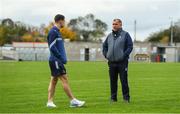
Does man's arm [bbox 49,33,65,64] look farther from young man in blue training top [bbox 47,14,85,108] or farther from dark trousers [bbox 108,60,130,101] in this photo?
dark trousers [bbox 108,60,130,101]

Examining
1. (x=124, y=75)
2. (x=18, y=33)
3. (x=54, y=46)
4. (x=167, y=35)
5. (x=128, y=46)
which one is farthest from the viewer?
(x=167, y=35)

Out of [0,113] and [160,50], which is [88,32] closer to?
[160,50]

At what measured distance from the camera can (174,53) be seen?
9644cm

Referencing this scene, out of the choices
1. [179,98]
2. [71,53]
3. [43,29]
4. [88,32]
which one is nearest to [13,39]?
[43,29]

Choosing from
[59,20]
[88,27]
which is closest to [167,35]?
[88,27]

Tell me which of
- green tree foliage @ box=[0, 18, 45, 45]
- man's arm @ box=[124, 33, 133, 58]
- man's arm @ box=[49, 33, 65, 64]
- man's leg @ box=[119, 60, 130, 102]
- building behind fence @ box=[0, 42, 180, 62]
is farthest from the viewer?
green tree foliage @ box=[0, 18, 45, 45]

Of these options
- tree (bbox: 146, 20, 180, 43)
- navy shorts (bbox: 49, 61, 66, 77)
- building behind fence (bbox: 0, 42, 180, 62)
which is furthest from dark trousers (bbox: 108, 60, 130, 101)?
tree (bbox: 146, 20, 180, 43)

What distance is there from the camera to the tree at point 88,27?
15438 centimetres

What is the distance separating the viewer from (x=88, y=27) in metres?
158

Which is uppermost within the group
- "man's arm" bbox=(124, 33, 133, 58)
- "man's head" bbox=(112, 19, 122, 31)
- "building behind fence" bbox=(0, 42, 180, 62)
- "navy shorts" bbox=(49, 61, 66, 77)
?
"man's head" bbox=(112, 19, 122, 31)

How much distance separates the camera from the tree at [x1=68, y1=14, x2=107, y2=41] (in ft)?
506

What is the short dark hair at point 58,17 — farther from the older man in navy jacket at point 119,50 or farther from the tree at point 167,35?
the tree at point 167,35

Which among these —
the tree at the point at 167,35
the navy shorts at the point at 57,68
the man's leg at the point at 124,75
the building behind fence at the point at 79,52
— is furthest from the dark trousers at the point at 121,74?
the tree at the point at 167,35

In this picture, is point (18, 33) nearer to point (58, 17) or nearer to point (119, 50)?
point (119, 50)
